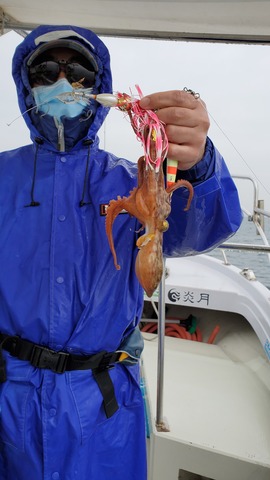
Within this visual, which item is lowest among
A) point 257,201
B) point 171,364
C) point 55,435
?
point 171,364

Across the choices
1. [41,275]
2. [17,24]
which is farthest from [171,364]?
[17,24]

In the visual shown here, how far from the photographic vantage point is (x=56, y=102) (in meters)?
1.72

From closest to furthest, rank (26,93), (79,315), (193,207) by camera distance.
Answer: (193,207)
(79,315)
(26,93)

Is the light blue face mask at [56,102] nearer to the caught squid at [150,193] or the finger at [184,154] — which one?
the caught squid at [150,193]

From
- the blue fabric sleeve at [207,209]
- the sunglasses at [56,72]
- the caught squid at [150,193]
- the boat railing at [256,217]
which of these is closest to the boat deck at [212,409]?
the boat railing at [256,217]

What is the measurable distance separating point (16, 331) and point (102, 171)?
97 cm

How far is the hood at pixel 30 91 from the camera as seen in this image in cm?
191

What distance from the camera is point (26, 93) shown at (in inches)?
80.5

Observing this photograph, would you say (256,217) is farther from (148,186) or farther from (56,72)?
(148,186)

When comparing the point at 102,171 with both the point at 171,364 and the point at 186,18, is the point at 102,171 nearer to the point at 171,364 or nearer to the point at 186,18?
the point at 186,18

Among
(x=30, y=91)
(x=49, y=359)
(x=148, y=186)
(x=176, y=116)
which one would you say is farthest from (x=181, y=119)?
(x=49, y=359)

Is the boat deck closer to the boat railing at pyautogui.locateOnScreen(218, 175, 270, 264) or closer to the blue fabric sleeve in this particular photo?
the boat railing at pyautogui.locateOnScreen(218, 175, 270, 264)

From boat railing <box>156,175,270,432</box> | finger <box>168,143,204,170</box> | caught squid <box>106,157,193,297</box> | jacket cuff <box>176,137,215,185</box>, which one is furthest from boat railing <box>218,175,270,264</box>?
caught squid <box>106,157,193,297</box>

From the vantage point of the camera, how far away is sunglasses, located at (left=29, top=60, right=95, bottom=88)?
5.98 feet
